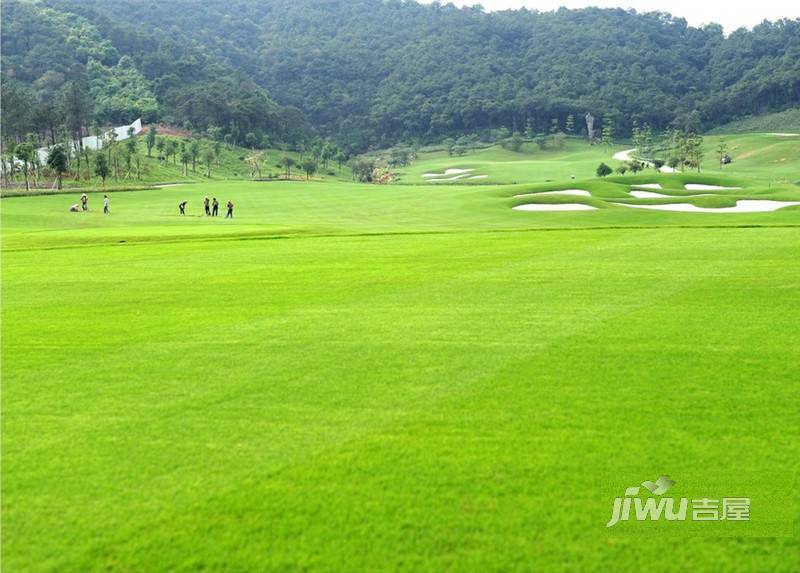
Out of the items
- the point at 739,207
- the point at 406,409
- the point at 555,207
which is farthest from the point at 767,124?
the point at 406,409

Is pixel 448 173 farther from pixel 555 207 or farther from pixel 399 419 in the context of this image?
pixel 399 419

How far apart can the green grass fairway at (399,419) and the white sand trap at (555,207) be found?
3177cm

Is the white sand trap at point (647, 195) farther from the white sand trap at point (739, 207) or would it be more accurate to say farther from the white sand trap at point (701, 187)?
the white sand trap at point (701, 187)

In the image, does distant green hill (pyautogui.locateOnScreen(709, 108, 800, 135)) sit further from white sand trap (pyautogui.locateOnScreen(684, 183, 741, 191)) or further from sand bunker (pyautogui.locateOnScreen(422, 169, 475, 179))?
white sand trap (pyautogui.locateOnScreen(684, 183, 741, 191))

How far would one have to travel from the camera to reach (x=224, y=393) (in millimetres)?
9266

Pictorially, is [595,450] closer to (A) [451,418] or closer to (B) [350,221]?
(A) [451,418]

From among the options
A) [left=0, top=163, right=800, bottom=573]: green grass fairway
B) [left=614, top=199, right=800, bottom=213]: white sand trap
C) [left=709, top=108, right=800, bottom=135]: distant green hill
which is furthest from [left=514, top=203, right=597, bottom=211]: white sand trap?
[left=709, top=108, right=800, bottom=135]: distant green hill

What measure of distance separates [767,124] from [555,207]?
516 ft

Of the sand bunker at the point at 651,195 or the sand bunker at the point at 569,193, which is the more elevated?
the sand bunker at the point at 569,193

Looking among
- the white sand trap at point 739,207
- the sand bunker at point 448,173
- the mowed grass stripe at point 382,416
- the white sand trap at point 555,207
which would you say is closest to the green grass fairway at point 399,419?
the mowed grass stripe at point 382,416

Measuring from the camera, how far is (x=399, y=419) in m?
8.28

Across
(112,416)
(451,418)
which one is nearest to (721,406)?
(451,418)

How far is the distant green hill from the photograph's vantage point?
174 m

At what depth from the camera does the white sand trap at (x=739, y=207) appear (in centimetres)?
4988
